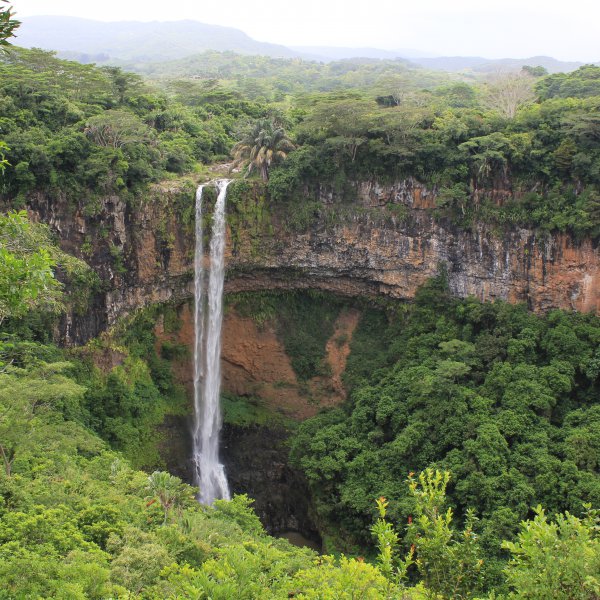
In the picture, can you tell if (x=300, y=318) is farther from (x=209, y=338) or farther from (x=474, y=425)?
(x=474, y=425)

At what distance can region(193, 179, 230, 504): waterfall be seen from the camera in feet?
74.9

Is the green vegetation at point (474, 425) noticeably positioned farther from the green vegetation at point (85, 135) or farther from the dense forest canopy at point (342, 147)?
the green vegetation at point (85, 135)

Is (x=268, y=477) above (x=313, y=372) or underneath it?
underneath

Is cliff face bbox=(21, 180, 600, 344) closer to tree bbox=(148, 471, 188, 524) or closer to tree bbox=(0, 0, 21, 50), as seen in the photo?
tree bbox=(148, 471, 188, 524)

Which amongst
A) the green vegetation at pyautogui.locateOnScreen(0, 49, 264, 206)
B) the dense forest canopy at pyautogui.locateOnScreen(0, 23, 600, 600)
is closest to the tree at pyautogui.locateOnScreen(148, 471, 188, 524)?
the dense forest canopy at pyautogui.locateOnScreen(0, 23, 600, 600)

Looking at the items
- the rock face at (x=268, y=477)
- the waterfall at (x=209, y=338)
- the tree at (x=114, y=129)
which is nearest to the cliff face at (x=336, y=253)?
the waterfall at (x=209, y=338)

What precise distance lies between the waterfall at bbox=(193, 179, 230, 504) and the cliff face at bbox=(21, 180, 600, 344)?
19.0 inches

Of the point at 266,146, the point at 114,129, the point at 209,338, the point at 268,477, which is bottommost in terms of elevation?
the point at 268,477

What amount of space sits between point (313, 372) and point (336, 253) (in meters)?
4.92

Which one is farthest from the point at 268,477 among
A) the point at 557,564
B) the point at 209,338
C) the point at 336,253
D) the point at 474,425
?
the point at 557,564

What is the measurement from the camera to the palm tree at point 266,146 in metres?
23.1

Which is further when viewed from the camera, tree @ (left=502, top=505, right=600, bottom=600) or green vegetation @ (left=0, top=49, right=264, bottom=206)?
green vegetation @ (left=0, top=49, right=264, bottom=206)

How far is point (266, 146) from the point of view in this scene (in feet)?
76.3

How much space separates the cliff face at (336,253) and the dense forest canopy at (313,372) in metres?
0.60
